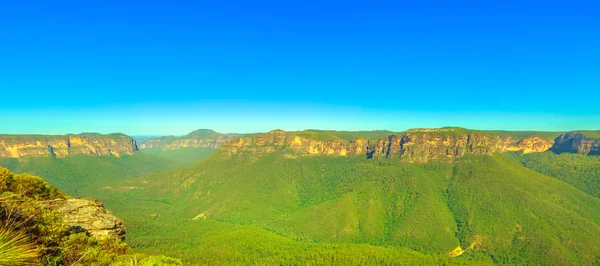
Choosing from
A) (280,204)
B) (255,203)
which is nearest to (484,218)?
(280,204)

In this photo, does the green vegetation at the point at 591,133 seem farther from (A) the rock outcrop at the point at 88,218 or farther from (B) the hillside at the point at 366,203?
(A) the rock outcrop at the point at 88,218

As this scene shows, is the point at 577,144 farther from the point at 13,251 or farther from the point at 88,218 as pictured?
the point at 13,251

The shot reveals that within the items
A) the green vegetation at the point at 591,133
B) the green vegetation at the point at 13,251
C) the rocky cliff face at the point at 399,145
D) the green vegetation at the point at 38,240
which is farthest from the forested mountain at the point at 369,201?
the green vegetation at the point at 13,251

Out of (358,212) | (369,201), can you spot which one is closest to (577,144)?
(369,201)

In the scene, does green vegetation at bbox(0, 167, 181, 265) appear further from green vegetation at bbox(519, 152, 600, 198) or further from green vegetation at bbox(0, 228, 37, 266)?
green vegetation at bbox(519, 152, 600, 198)

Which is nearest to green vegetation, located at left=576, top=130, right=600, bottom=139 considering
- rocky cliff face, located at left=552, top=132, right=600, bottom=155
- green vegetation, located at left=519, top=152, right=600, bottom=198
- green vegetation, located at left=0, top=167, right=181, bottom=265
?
rocky cliff face, located at left=552, top=132, right=600, bottom=155
